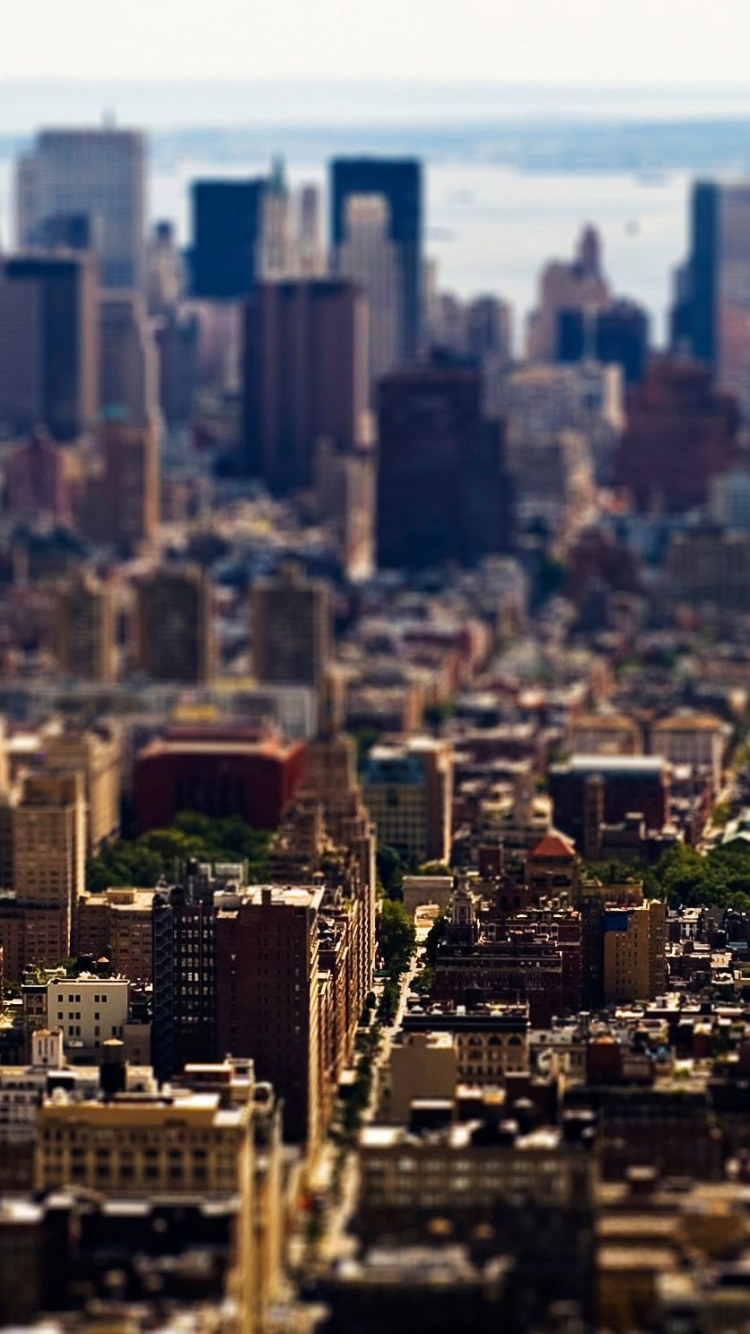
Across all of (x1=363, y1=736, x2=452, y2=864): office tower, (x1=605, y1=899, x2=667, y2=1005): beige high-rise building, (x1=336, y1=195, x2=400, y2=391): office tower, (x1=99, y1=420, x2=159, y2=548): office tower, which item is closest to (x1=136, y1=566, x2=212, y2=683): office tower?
(x1=363, y1=736, x2=452, y2=864): office tower

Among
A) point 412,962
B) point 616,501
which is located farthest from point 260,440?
point 412,962

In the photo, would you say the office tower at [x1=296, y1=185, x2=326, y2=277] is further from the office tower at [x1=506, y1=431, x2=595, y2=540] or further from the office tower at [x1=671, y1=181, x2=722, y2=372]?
the office tower at [x1=506, y1=431, x2=595, y2=540]

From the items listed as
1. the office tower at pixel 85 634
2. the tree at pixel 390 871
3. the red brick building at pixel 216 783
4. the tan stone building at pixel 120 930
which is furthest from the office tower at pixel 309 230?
the tan stone building at pixel 120 930

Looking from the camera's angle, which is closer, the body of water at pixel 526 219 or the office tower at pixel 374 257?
the body of water at pixel 526 219

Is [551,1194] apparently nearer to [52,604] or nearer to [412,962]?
[412,962]

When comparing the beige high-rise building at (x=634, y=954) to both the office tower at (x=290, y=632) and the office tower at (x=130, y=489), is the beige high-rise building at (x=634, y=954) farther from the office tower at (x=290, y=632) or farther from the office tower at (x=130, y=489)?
the office tower at (x=130, y=489)
